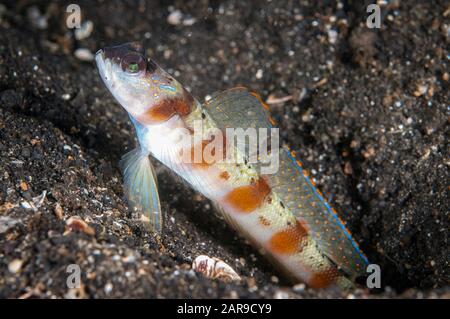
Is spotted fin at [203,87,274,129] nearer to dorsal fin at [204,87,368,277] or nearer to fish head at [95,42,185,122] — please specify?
dorsal fin at [204,87,368,277]

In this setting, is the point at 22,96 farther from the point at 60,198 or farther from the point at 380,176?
the point at 380,176

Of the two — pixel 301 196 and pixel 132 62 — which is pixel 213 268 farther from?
pixel 132 62

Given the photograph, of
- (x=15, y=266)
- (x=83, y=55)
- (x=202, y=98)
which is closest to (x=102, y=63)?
(x=15, y=266)

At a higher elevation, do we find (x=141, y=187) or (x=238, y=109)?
(x=238, y=109)

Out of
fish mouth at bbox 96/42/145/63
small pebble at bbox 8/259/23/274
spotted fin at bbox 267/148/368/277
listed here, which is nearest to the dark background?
small pebble at bbox 8/259/23/274

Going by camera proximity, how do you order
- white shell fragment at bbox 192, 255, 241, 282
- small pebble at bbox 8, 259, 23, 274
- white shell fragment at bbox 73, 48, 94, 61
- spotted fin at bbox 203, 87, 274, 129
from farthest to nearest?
white shell fragment at bbox 73, 48, 94, 61
spotted fin at bbox 203, 87, 274, 129
white shell fragment at bbox 192, 255, 241, 282
small pebble at bbox 8, 259, 23, 274

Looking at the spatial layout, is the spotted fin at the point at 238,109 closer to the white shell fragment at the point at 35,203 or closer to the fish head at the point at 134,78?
the fish head at the point at 134,78
